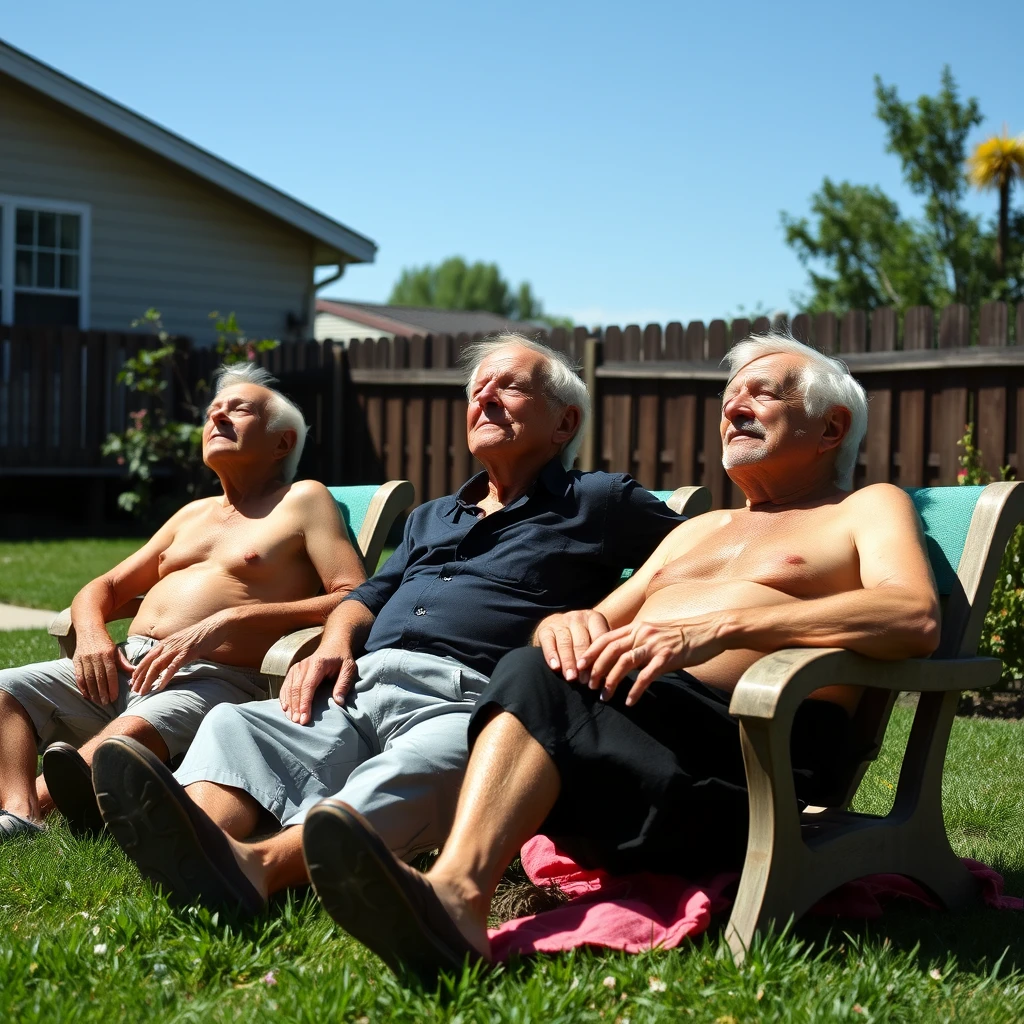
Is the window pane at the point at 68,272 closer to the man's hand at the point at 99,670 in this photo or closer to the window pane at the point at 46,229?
the window pane at the point at 46,229

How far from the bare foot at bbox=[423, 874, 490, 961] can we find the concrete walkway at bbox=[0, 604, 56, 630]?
516 cm

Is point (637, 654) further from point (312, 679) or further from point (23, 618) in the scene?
point (23, 618)

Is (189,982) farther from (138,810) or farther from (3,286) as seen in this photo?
(3,286)

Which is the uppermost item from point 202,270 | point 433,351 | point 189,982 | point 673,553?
point 202,270

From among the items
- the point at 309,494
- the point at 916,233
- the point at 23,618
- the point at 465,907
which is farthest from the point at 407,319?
the point at 465,907

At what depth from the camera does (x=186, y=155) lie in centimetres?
1495

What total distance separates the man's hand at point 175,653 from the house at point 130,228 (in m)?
11.1

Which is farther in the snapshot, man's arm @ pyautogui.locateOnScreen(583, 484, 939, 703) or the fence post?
the fence post

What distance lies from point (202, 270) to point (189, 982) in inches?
550

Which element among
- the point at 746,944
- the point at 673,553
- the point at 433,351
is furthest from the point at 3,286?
the point at 746,944

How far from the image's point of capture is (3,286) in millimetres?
14227

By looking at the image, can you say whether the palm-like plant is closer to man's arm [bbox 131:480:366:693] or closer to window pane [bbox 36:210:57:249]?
window pane [bbox 36:210:57:249]

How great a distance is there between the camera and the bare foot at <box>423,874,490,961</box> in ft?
8.09

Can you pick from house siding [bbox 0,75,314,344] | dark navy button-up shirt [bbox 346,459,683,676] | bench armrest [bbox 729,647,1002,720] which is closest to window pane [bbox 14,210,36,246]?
house siding [bbox 0,75,314,344]
